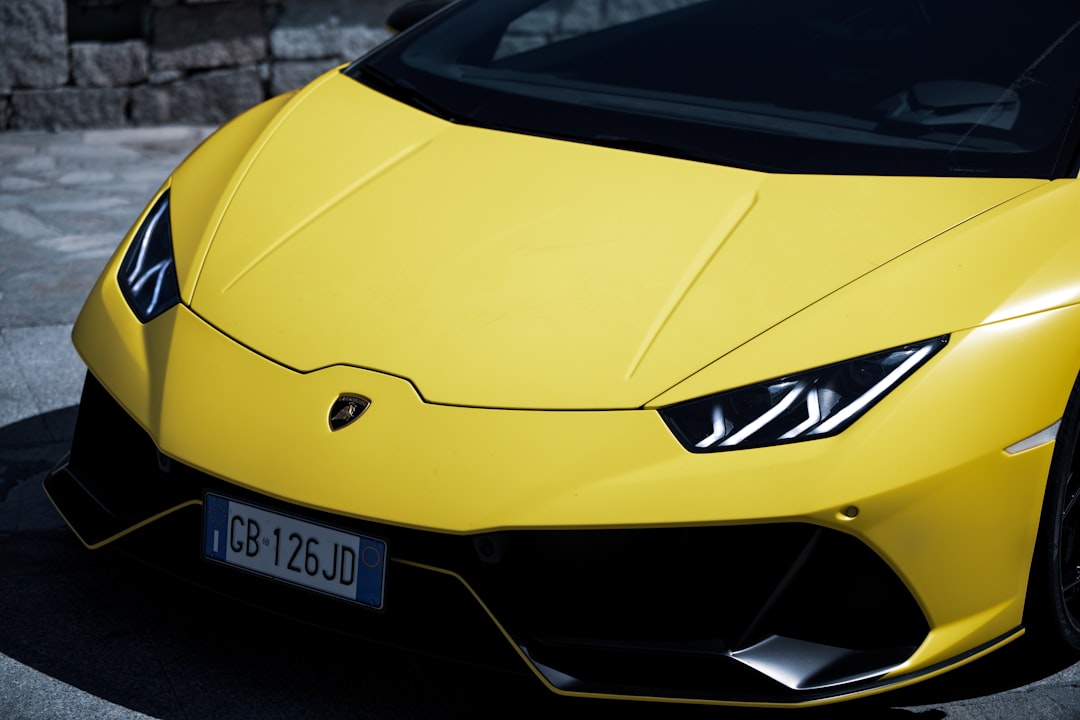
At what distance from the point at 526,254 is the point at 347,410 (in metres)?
0.46

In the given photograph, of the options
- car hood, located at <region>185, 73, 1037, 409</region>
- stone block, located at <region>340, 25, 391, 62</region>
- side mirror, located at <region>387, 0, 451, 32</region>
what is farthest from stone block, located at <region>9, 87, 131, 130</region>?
car hood, located at <region>185, 73, 1037, 409</region>

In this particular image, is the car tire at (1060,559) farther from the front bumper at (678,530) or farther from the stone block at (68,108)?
the stone block at (68,108)

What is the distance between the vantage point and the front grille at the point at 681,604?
2.00 meters

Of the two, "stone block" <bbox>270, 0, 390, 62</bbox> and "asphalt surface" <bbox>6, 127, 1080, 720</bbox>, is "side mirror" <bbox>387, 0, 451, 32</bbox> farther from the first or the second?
"stone block" <bbox>270, 0, 390, 62</bbox>

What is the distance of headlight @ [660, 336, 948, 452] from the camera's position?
6.64ft

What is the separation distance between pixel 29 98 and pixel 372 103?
415 centimetres

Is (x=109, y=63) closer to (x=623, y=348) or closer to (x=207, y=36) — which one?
(x=207, y=36)

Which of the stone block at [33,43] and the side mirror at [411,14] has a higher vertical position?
the side mirror at [411,14]

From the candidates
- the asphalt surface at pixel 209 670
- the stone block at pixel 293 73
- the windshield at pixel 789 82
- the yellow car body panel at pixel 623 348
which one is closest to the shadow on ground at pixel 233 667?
the asphalt surface at pixel 209 670

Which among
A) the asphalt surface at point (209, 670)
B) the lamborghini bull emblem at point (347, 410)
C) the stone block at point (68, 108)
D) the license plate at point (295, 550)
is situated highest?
the lamborghini bull emblem at point (347, 410)

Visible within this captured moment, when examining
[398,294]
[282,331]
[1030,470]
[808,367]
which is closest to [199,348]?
[282,331]

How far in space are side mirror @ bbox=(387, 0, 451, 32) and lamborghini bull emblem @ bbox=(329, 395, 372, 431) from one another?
1617 mm

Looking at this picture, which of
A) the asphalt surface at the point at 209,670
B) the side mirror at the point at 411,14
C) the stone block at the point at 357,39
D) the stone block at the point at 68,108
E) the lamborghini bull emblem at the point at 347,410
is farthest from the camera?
the stone block at the point at 357,39

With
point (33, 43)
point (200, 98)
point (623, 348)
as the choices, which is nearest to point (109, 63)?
point (33, 43)
